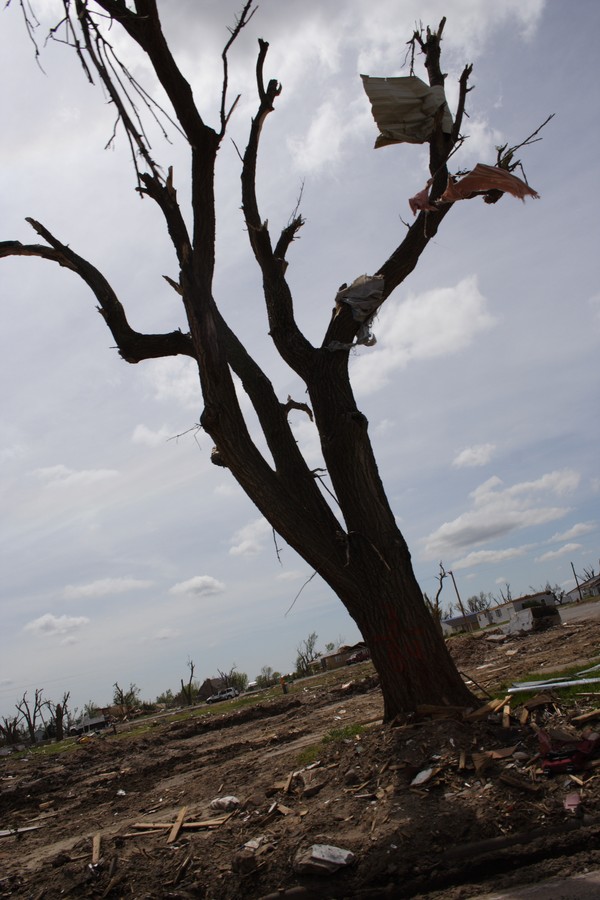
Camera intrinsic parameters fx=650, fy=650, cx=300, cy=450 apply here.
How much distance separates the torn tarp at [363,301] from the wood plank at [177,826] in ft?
15.5

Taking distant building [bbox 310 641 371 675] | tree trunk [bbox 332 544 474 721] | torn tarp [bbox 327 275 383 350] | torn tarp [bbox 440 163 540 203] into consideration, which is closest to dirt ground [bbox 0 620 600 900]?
tree trunk [bbox 332 544 474 721]

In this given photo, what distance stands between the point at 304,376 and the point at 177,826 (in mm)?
4458

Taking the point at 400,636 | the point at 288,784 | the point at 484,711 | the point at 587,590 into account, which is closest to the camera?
the point at 288,784

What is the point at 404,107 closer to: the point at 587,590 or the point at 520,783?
the point at 520,783

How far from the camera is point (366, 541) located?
6.34 metres

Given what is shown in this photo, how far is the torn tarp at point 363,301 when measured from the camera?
7156 millimetres

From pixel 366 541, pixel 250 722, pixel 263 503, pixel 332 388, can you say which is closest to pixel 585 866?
pixel 366 541

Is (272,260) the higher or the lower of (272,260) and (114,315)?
the higher

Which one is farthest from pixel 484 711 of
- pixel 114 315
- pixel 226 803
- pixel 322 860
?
pixel 114 315

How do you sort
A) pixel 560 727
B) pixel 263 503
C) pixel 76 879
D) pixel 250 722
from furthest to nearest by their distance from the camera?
pixel 250 722
pixel 263 503
pixel 560 727
pixel 76 879

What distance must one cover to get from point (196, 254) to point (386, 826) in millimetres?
5187

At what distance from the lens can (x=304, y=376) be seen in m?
7.21

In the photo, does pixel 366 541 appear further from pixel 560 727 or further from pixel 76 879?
pixel 76 879

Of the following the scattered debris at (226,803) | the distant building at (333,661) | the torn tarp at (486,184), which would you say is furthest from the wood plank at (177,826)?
the distant building at (333,661)
